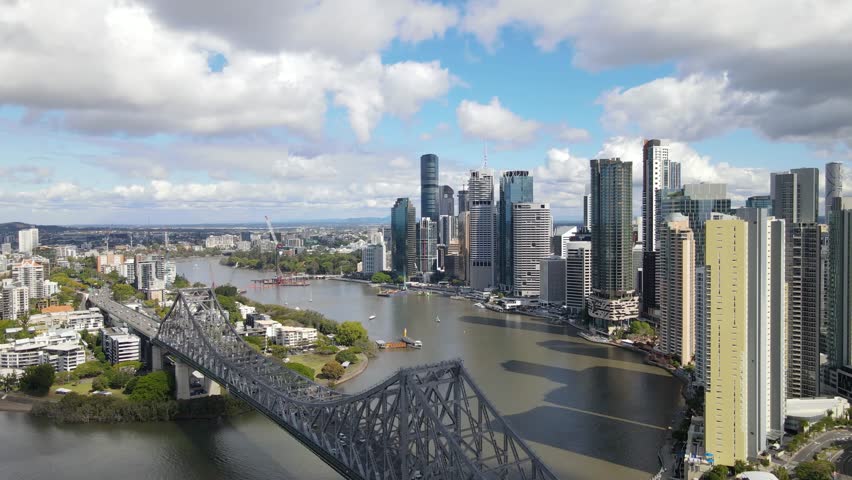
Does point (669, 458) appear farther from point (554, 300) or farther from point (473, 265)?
point (473, 265)

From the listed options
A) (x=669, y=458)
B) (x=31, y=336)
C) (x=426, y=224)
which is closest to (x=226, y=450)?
(x=669, y=458)


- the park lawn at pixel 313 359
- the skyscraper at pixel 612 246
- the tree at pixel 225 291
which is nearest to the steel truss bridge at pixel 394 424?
the park lawn at pixel 313 359

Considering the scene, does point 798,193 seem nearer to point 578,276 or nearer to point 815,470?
point 578,276

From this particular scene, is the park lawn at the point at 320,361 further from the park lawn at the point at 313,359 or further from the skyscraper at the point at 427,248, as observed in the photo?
the skyscraper at the point at 427,248

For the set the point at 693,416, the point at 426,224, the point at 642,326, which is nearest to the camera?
Result: the point at 693,416

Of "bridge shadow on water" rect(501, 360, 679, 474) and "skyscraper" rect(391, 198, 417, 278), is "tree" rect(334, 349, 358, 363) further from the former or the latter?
"skyscraper" rect(391, 198, 417, 278)
